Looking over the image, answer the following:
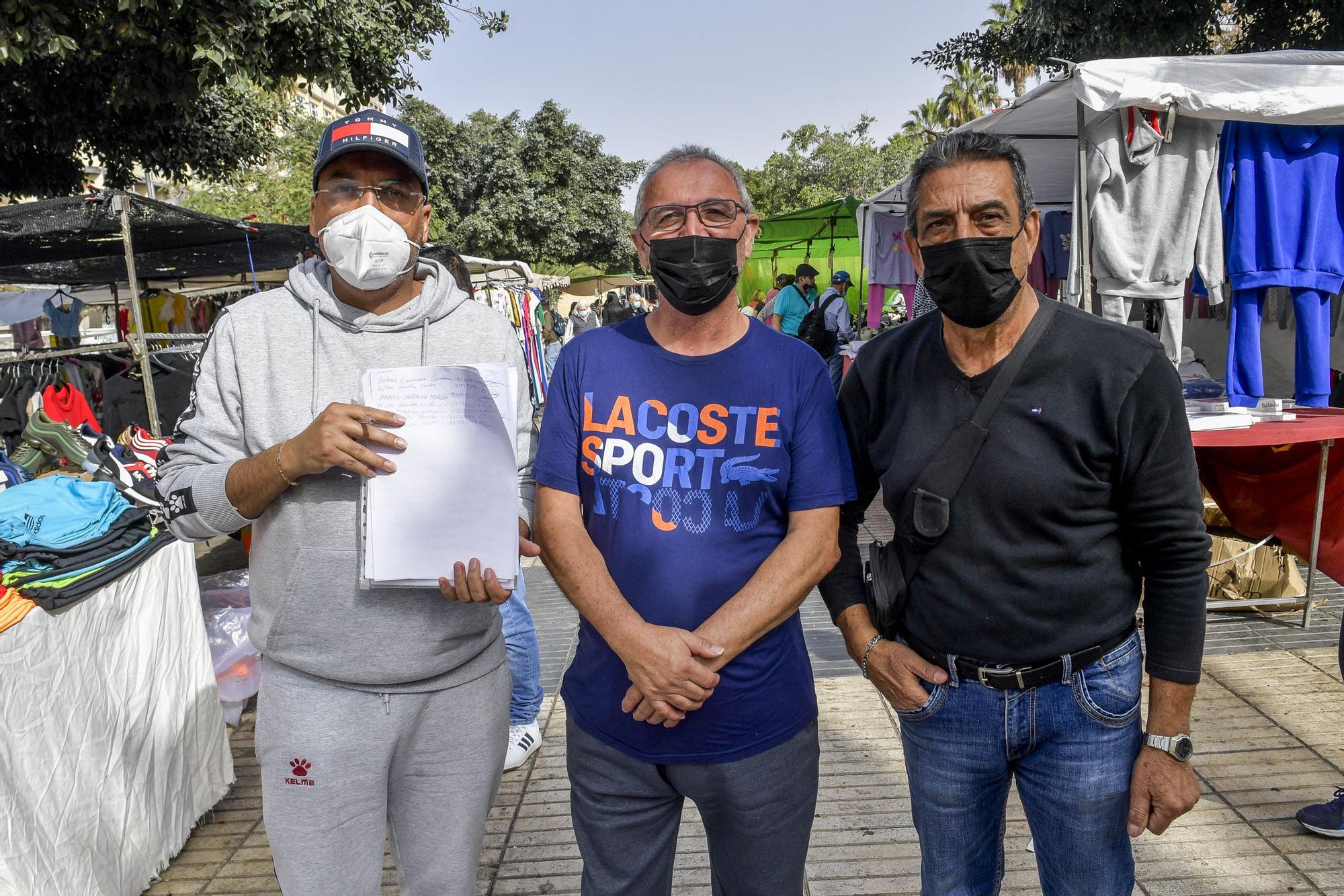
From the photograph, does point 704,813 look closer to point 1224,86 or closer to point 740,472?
point 740,472

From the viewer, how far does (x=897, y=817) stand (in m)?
3.10

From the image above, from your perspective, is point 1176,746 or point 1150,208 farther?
point 1150,208

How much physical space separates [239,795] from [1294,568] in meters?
5.40

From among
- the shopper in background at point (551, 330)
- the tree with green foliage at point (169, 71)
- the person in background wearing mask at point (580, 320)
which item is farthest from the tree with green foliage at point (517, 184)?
the tree with green foliage at point (169, 71)

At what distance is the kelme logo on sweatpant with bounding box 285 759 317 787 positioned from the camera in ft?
5.34

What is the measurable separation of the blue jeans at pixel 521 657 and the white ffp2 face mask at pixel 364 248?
1823 millimetres

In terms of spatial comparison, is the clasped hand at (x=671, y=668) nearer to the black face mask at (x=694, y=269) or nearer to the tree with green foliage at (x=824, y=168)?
the black face mask at (x=694, y=269)

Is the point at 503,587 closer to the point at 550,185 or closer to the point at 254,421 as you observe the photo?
the point at 254,421

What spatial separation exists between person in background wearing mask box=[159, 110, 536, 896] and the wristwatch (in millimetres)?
1281

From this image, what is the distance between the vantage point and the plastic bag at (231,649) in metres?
3.95

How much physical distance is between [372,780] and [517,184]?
31880 mm

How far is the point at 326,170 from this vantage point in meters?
1.73

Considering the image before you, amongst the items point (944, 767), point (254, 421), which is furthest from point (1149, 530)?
point (254, 421)

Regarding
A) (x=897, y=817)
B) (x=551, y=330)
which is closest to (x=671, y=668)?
(x=897, y=817)
